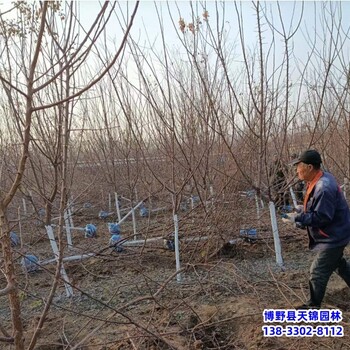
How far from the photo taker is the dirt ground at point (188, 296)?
2633mm

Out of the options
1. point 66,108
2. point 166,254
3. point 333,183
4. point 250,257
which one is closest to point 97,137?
point 166,254

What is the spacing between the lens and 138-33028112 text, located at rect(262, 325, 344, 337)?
8.73 feet

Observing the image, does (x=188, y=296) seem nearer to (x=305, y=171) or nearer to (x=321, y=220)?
(x=321, y=220)

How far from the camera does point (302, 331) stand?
2725mm

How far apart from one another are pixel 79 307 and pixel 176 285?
945mm

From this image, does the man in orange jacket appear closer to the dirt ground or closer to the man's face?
the man's face

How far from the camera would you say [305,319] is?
2840 millimetres

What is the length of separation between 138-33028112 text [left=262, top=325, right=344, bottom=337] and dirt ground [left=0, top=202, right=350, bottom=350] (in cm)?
4

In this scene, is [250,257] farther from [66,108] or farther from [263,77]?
[66,108]

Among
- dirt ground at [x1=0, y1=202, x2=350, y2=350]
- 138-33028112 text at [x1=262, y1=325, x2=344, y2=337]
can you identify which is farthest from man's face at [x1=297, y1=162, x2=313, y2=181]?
138-33028112 text at [x1=262, y1=325, x2=344, y2=337]

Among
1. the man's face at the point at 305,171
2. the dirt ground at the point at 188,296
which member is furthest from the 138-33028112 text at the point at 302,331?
the man's face at the point at 305,171

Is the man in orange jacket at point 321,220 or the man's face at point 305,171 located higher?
the man's face at point 305,171

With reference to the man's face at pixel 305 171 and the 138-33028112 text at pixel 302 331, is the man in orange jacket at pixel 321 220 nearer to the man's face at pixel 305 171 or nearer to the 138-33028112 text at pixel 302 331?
the man's face at pixel 305 171

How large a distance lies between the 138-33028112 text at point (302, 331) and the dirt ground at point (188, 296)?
35 mm
